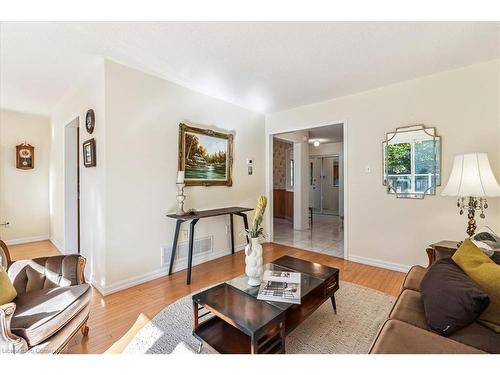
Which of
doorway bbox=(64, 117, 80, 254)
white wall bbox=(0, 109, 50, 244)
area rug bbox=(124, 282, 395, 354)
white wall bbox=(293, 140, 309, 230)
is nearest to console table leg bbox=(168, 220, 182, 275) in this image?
area rug bbox=(124, 282, 395, 354)

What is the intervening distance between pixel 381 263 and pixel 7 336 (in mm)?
3513

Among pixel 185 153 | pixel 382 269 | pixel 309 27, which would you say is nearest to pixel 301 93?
pixel 309 27

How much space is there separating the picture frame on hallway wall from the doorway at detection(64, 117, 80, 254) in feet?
3.65

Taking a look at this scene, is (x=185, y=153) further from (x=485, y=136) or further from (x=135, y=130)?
(x=485, y=136)

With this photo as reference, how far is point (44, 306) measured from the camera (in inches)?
56.2

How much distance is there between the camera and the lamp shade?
1.98 m

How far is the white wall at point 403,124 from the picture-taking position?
96.9 inches

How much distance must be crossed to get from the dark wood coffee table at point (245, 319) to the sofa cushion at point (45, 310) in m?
0.74

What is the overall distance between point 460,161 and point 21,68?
4452 millimetres

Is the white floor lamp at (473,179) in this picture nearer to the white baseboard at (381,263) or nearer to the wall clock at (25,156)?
the white baseboard at (381,263)

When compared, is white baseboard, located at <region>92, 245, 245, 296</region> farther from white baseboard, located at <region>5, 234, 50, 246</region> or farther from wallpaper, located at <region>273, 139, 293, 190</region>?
wallpaper, located at <region>273, 139, 293, 190</region>

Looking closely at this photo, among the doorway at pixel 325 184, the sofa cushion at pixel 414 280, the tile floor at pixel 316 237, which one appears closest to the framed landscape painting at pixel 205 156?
the tile floor at pixel 316 237
